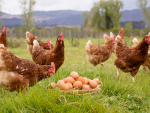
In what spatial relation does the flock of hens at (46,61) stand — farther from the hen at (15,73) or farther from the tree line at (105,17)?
the tree line at (105,17)

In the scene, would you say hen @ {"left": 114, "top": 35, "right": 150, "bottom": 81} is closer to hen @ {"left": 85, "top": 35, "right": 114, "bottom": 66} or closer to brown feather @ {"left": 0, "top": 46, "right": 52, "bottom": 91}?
hen @ {"left": 85, "top": 35, "right": 114, "bottom": 66}

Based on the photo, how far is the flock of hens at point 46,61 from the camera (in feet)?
8.95

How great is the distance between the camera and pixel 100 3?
3778 cm

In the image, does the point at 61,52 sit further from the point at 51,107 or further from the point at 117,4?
the point at 117,4

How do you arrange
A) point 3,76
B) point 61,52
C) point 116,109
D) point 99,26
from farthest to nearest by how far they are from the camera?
point 99,26
point 61,52
point 3,76
point 116,109

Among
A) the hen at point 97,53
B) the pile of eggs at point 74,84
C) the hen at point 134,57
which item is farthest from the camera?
the hen at point 97,53

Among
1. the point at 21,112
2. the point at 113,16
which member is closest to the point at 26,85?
the point at 21,112

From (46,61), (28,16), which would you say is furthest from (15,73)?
(28,16)

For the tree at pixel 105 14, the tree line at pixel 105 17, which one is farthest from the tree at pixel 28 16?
the tree at pixel 105 14

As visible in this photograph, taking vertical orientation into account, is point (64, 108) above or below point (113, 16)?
below

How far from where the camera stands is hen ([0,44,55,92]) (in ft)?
8.80

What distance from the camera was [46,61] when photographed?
4.28 m

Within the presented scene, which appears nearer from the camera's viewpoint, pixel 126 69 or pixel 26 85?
pixel 26 85

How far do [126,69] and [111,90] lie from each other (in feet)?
6.00
